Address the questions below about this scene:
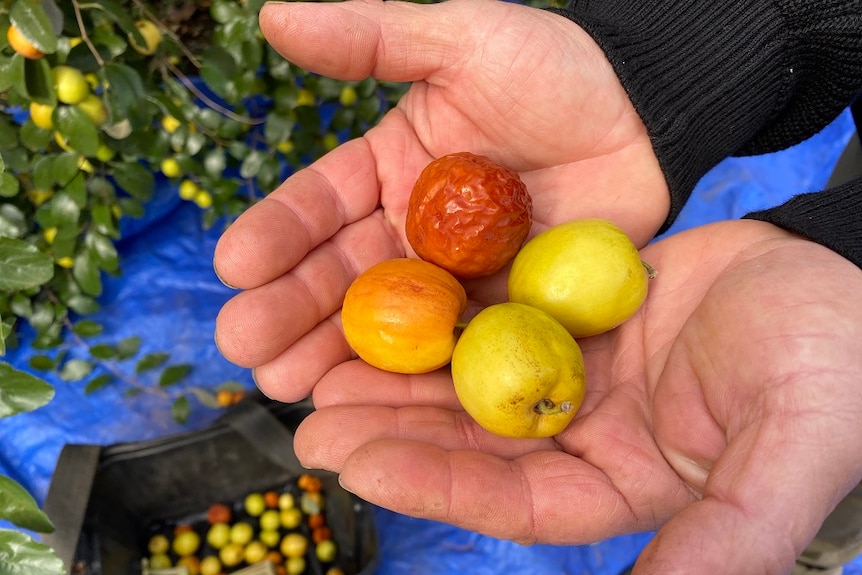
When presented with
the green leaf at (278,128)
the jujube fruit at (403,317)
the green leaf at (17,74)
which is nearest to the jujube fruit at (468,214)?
the jujube fruit at (403,317)

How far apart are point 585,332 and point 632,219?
671 millimetres

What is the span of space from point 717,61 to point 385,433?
6.13 ft

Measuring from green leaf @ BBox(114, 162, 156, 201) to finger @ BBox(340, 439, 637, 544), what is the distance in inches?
71.4

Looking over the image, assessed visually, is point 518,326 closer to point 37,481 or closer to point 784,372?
point 784,372

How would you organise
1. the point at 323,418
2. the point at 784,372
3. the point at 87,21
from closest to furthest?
the point at 784,372, the point at 323,418, the point at 87,21

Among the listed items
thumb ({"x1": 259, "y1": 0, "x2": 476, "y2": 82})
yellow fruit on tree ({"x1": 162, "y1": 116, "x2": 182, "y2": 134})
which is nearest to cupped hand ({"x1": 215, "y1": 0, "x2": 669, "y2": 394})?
thumb ({"x1": 259, "y1": 0, "x2": 476, "y2": 82})

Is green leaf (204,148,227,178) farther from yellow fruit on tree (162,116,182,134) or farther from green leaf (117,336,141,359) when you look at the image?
green leaf (117,336,141,359)

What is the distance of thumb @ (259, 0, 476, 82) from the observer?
1.88 meters

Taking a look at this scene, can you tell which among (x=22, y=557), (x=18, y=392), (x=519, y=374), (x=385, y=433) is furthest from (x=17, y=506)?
(x=519, y=374)

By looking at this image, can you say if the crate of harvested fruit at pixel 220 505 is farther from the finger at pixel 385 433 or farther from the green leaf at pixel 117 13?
the green leaf at pixel 117 13

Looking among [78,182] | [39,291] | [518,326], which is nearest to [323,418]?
[518,326]

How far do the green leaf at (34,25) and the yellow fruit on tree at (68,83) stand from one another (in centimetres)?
35

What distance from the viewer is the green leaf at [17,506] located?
4.74ft

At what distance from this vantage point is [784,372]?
55.8 inches
